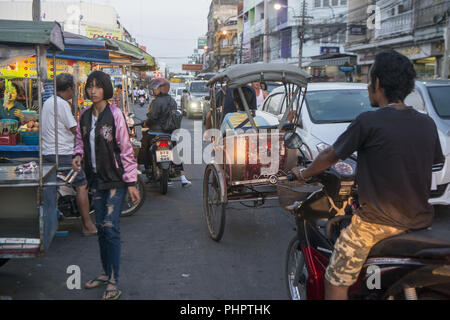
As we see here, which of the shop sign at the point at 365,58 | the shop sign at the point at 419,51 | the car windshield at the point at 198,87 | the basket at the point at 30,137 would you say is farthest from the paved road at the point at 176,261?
the shop sign at the point at 365,58

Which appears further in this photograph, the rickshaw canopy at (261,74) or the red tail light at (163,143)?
the red tail light at (163,143)

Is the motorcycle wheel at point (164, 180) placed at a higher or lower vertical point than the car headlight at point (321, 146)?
lower

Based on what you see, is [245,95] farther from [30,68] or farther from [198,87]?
[198,87]

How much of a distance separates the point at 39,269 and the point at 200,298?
178 centimetres

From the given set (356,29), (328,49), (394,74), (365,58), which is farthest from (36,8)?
(328,49)

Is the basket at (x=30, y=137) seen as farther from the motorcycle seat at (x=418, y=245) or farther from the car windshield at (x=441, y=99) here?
the car windshield at (x=441, y=99)

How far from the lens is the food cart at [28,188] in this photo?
12.2 ft

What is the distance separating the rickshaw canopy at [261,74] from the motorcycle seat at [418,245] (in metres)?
3.30

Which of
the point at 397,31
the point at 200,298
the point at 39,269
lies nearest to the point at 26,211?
the point at 39,269

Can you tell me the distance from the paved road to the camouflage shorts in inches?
57.6

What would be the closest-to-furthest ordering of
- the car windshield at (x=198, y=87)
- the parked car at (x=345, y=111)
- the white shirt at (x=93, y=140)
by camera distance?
1. the white shirt at (x=93, y=140)
2. the parked car at (x=345, y=111)
3. the car windshield at (x=198, y=87)

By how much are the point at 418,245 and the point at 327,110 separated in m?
5.30

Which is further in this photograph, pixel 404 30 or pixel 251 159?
pixel 404 30

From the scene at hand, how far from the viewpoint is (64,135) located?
5.64 metres
